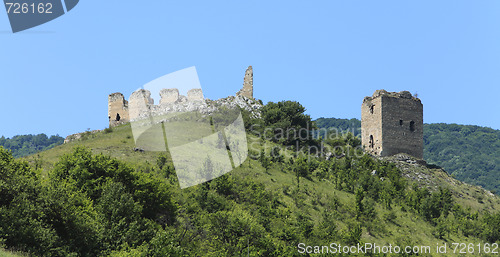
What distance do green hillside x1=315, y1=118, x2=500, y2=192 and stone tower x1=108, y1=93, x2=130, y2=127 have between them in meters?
60.9

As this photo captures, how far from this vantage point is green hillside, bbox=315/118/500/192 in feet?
350

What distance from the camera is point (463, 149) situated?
4774 inches

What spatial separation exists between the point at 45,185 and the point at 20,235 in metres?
4.11

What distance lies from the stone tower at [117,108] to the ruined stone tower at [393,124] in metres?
21.9

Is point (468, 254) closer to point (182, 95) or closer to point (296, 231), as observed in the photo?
point (296, 231)

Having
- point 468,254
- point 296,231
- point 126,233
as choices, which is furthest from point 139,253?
point 468,254

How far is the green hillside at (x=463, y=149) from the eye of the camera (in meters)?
107

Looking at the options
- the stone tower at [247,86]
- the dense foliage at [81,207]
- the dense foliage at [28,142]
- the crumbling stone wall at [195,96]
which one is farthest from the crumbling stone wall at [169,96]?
the dense foliage at [28,142]

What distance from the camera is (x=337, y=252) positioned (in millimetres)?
33844

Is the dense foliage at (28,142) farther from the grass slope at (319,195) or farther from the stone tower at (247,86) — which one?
the grass slope at (319,195)

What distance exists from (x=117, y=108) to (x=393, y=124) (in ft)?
81.7
